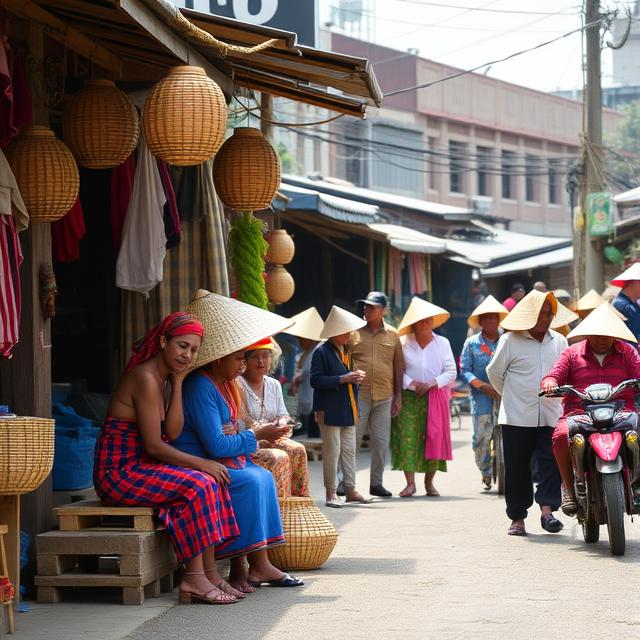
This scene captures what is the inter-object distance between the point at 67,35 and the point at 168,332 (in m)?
2.40

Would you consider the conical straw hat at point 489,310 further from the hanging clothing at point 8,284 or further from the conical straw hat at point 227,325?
the hanging clothing at point 8,284

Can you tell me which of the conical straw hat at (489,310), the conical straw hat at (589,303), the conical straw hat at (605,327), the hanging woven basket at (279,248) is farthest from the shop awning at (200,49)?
the conical straw hat at (589,303)

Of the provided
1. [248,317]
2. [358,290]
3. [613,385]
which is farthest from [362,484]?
[358,290]

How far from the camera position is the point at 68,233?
991 centimetres

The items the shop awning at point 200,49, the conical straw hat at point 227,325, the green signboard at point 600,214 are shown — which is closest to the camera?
the shop awning at point 200,49

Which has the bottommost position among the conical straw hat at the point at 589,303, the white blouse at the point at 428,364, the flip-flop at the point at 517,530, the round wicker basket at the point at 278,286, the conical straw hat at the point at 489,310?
A: the flip-flop at the point at 517,530

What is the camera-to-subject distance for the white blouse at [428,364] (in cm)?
1457

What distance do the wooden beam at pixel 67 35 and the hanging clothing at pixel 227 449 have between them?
96.8 inches

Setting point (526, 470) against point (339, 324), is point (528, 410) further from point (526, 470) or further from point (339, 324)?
point (339, 324)

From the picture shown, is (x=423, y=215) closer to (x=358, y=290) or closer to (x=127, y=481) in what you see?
(x=358, y=290)

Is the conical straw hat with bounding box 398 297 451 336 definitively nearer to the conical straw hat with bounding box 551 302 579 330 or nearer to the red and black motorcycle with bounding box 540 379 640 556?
the conical straw hat with bounding box 551 302 579 330

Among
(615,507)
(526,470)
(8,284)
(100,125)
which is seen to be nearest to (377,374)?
(526,470)

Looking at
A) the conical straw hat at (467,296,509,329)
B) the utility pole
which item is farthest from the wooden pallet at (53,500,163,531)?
the utility pole

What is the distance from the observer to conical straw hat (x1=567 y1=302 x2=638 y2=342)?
Result: 33.3 ft
